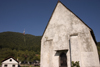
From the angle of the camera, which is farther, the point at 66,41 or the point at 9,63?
the point at 9,63

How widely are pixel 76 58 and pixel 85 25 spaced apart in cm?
372

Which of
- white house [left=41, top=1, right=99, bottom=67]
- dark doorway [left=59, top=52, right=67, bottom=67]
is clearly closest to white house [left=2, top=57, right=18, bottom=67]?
white house [left=41, top=1, right=99, bottom=67]

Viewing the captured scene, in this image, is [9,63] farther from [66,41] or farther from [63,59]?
[66,41]

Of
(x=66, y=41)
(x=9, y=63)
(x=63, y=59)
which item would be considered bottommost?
(x=9, y=63)

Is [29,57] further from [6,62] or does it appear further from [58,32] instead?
[58,32]

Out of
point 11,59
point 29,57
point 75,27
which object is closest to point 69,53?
point 75,27

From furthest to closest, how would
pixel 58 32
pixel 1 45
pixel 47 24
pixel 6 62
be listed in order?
pixel 1 45 → pixel 6 62 → pixel 47 24 → pixel 58 32

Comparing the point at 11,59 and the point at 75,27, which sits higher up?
the point at 75,27

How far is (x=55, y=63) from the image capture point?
11453 millimetres

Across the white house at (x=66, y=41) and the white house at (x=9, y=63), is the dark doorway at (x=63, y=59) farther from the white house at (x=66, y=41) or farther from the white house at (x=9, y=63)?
the white house at (x=9, y=63)

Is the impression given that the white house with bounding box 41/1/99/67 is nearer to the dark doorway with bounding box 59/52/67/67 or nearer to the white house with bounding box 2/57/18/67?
the dark doorway with bounding box 59/52/67/67

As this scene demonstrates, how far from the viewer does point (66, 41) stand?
11281 millimetres

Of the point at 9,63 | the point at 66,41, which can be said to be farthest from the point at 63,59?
the point at 9,63

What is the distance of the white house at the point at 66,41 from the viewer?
31.3ft
